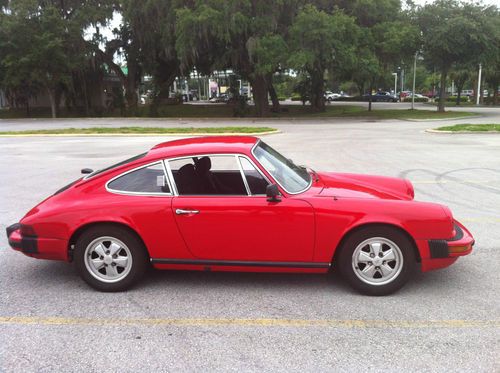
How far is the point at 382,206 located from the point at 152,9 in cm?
3236

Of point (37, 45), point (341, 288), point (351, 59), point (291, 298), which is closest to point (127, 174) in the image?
point (291, 298)

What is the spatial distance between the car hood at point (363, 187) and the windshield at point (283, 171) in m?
0.21

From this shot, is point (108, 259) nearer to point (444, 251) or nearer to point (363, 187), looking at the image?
point (363, 187)

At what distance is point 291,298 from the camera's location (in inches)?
165

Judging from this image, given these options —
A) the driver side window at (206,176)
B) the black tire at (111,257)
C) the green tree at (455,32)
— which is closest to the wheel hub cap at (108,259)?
the black tire at (111,257)

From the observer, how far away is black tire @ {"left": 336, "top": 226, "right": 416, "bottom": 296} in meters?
4.03

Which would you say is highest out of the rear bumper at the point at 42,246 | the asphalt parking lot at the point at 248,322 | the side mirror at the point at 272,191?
the side mirror at the point at 272,191

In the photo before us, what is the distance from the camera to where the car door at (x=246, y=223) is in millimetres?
4055

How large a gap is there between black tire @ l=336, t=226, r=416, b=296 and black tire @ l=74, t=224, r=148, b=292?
5.96 feet

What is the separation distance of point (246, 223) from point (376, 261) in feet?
3.86

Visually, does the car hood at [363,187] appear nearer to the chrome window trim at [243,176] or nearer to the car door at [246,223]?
the car door at [246,223]

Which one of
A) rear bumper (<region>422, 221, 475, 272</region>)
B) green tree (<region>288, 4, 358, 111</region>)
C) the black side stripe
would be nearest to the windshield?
the black side stripe

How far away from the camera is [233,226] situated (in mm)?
4102

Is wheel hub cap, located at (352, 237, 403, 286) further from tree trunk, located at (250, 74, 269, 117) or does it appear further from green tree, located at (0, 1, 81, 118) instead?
green tree, located at (0, 1, 81, 118)
